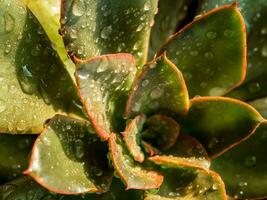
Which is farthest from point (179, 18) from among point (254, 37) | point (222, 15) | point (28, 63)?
point (28, 63)

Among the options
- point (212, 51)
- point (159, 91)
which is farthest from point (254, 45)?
point (159, 91)

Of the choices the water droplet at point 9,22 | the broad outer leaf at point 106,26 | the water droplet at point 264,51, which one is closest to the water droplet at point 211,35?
the broad outer leaf at point 106,26

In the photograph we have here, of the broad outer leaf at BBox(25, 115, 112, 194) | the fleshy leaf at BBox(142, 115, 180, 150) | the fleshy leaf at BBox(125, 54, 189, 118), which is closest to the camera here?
the broad outer leaf at BBox(25, 115, 112, 194)

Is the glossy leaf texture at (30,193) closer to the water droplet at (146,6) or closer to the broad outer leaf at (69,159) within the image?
the broad outer leaf at (69,159)

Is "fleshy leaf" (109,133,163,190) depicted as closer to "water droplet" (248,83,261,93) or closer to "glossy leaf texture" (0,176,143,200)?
"glossy leaf texture" (0,176,143,200)

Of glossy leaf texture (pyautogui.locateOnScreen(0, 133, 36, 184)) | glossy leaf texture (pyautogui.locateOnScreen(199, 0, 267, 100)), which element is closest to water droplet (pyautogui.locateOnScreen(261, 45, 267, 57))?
glossy leaf texture (pyautogui.locateOnScreen(199, 0, 267, 100))
